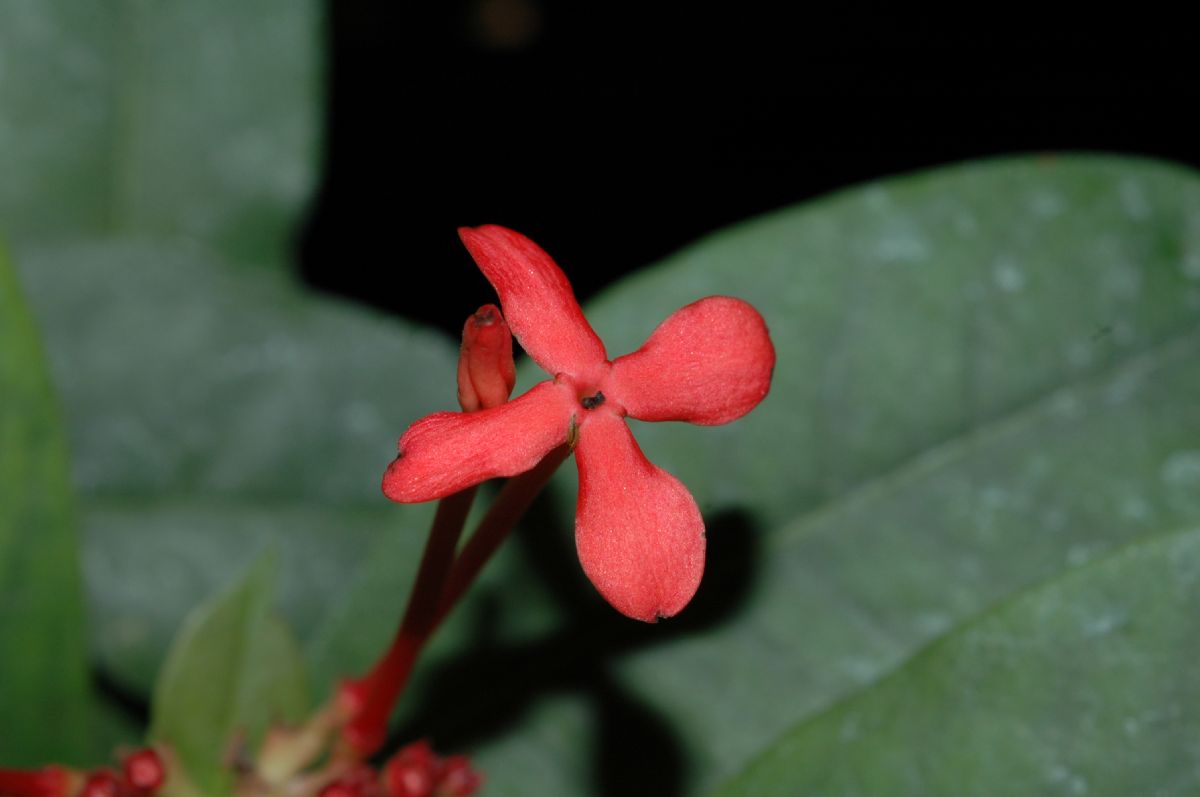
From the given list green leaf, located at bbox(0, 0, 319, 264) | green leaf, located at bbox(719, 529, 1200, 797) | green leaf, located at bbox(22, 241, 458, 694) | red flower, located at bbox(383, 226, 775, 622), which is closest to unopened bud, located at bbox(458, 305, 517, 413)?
red flower, located at bbox(383, 226, 775, 622)

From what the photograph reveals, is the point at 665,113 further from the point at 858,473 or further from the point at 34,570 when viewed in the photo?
the point at 34,570

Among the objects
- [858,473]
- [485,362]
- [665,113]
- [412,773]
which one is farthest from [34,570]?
[665,113]

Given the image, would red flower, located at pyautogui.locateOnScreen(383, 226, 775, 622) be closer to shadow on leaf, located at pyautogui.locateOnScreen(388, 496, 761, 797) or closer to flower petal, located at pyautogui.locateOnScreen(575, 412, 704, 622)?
flower petal, located at pyautogui.locateOnScreen(575, 412, 704, 622)

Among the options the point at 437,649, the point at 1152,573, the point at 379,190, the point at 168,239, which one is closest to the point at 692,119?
the point at 379,190

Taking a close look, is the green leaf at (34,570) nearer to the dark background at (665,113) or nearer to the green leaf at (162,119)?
the green leaf at (162,119)

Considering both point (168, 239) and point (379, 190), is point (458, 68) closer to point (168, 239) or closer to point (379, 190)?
point (379, 190)
